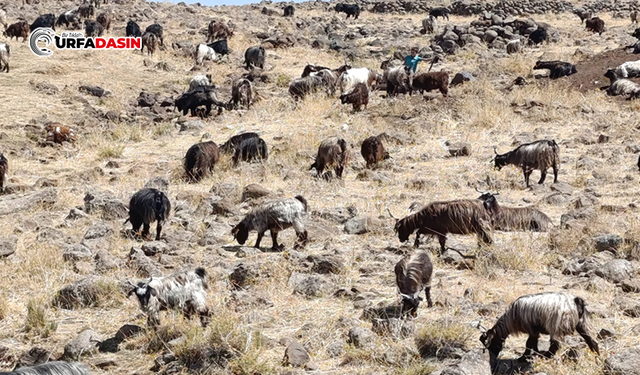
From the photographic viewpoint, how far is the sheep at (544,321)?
227 inches

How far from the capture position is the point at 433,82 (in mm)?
20219

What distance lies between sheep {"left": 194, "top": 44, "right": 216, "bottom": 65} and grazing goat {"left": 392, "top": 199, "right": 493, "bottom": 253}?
61.3ft

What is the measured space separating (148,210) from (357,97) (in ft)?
32.8

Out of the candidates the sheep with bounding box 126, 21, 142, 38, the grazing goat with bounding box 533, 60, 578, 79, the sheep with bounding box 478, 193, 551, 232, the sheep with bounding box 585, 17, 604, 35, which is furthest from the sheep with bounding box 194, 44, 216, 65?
the sheep with bounding box 478, 193, 551, 232

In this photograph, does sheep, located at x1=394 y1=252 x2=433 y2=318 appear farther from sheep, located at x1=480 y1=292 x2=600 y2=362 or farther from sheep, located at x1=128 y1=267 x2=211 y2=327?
sheep, located at x1=128 y1=267 x2=211 y2=327

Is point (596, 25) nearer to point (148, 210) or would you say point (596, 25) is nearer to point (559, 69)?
point (559, 69)

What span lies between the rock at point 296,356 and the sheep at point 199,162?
25.5 feet

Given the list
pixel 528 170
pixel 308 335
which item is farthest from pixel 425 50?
pixel 308 335

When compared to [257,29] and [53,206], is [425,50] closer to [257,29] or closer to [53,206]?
[257,29]

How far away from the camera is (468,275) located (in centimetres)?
859

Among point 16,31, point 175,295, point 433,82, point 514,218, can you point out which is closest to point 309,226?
point 514,218

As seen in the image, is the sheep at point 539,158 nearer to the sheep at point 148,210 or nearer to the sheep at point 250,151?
the sheep at point 250,151

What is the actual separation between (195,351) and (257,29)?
3193 cm

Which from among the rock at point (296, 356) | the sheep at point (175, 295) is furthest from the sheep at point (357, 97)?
the rock at point (296, 356)
